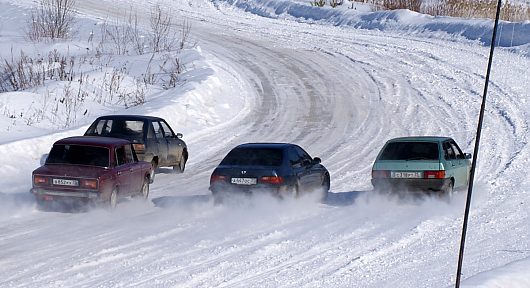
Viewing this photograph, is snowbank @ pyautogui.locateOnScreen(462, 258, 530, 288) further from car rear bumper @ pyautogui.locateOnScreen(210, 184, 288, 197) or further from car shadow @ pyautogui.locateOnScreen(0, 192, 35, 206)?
car shadow @ pyautogui.locateOnScreen(0, 192, 35, 206)

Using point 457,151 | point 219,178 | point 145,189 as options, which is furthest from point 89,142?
point 457,151

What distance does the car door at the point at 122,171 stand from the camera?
19172 millimetres

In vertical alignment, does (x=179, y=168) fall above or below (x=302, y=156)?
below

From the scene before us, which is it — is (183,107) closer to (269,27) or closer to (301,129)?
(301,129)

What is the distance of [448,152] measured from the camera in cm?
2111

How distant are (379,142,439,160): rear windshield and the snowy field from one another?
907 millimetres

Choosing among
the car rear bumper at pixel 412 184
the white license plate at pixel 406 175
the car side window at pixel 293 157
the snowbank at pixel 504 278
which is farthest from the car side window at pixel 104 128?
the snowbank at pixel 504 278

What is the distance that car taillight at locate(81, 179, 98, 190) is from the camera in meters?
18.2

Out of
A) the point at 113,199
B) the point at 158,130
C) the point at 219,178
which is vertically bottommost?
the point at 158,130

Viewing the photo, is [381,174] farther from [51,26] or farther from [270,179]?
[51,26]

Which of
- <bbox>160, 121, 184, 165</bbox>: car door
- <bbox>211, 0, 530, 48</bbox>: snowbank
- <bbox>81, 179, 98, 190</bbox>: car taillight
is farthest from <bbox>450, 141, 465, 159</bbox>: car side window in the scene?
<bbox>211, 0, 530, 48</bbox>: snowbank

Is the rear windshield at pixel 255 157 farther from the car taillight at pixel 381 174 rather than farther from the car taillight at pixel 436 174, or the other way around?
the car taillight at pixel 436 174

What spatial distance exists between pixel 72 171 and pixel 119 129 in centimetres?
550

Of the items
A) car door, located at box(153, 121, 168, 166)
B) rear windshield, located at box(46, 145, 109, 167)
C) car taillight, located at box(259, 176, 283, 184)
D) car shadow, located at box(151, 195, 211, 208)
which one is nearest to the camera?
rear windshield, located at box(46, 145, 109, 167)
